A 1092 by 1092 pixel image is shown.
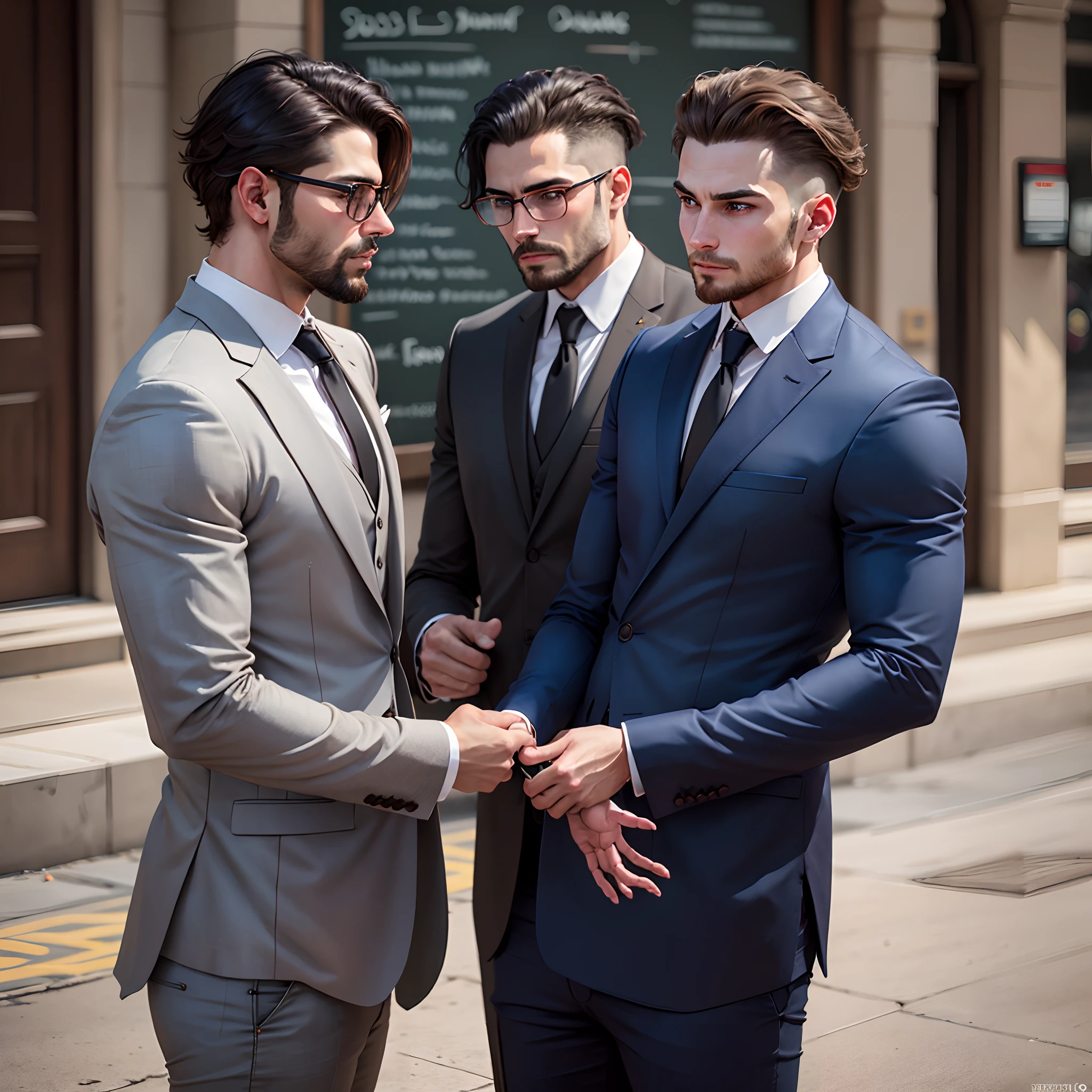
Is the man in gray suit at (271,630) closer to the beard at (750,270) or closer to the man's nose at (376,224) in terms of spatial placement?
→ the man's nose at (376,224)

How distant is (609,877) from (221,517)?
2.78ft

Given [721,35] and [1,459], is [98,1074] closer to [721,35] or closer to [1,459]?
[1,459]

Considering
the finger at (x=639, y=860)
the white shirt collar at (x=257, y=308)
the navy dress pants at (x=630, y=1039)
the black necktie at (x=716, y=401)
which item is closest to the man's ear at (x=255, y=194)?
the white shirt collar at (x=257, y=308)

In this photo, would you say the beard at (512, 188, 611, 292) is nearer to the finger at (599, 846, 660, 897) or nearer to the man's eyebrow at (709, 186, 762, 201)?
the man's eyebrow at (709, 186, 762, 201)

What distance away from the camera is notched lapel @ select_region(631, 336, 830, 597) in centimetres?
242

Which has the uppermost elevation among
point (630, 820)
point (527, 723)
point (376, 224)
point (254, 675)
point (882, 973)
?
point (376, 224)

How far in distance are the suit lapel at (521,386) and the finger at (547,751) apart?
0.76 meters

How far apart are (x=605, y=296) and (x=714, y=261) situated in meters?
0.86

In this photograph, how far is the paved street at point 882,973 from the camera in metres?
4.07

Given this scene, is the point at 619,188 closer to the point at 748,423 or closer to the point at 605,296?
the point at 605,296

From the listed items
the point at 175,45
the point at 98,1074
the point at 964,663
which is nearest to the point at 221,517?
the point at 98,1074

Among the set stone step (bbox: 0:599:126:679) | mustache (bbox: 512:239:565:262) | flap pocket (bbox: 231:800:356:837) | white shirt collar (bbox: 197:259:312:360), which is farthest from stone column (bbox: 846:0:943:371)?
flap pocket (bbox: 231:800:356:837)

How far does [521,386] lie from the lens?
3.29 meters

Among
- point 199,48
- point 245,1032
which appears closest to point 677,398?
point 245,1032
